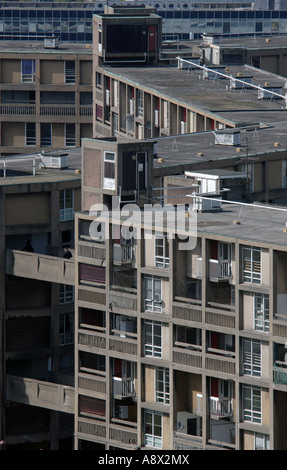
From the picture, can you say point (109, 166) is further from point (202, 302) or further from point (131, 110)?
point (131, 110)

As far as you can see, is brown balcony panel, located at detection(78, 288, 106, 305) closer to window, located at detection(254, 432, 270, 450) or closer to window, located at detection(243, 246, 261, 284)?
window, located at detection(243, 246, 261, 284)

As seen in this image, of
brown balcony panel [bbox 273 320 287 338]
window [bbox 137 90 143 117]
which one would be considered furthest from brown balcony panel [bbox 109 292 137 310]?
window [bbox 137 90 143 117]

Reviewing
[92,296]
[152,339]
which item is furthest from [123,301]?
[92,296]

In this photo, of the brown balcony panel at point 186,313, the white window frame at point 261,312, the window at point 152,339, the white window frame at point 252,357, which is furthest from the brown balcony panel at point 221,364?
the window at point 152,339

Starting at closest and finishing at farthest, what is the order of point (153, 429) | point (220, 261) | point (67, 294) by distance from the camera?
point (220, 261), point (153, 429), point (67, 294)

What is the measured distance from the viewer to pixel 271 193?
138m

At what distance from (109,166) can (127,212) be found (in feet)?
23.2

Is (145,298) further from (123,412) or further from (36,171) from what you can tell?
(36,171)

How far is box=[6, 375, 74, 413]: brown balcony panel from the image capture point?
4811 inches

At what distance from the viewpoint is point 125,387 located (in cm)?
11219

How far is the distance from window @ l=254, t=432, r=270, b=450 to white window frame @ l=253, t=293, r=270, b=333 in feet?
21.5

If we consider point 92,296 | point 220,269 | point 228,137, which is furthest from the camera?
point 228,137

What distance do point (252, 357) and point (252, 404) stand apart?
A: 9.61 feet
